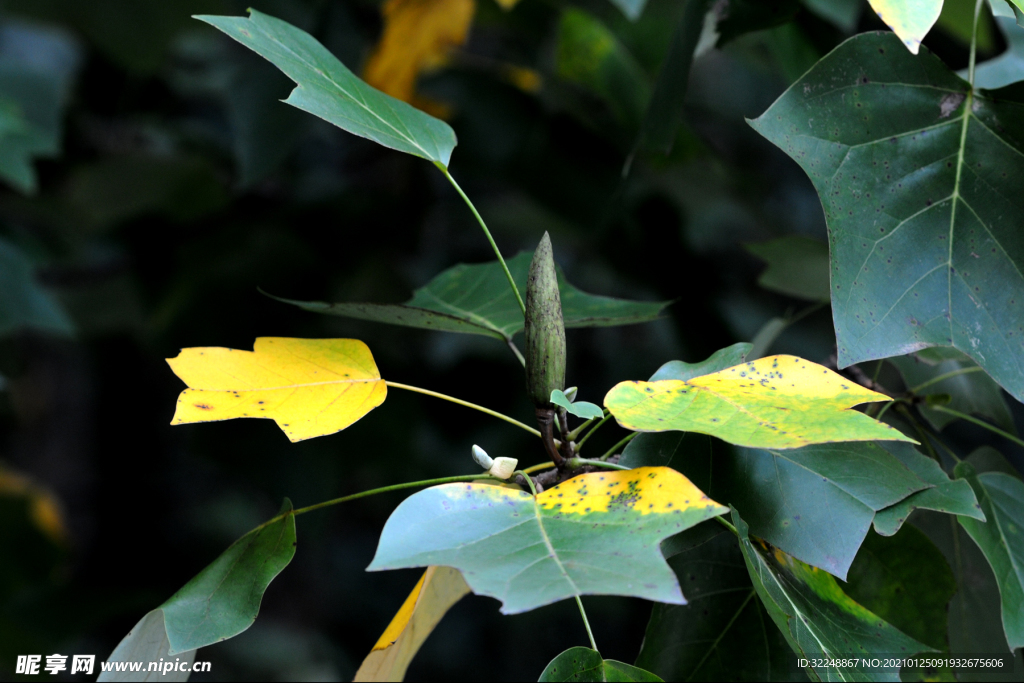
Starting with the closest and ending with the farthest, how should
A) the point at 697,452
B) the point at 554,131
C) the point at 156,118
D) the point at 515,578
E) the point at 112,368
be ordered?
the point at 515,578 → the point at 697,452 → the point at 554,131 → the point at 156,118 → the point at 112,368

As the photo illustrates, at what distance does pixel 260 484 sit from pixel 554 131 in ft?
2.62

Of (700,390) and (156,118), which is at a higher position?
(700,390)

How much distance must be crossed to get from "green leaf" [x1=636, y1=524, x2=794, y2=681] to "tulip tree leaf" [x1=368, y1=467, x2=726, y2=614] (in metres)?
0.13

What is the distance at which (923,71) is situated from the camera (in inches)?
18.0

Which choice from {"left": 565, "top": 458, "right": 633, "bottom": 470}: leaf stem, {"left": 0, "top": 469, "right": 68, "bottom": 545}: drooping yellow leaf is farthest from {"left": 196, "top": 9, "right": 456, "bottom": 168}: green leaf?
{"left": 0, "top": 469, "right": 68, "bottom": 545}: drooping yellow leaf

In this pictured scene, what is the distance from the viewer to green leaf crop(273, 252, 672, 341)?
1.52 feet

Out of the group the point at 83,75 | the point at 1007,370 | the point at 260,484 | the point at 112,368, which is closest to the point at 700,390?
the point at 1007,370

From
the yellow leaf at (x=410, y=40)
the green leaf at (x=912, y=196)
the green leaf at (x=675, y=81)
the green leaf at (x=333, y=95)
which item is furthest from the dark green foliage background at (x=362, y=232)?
the green leaf at (x=333, y=95)

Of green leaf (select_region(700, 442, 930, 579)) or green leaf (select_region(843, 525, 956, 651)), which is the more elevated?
green leaf (select_region(700, 442, 930, 579))

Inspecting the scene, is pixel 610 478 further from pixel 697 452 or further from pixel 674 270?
pixel 674 270

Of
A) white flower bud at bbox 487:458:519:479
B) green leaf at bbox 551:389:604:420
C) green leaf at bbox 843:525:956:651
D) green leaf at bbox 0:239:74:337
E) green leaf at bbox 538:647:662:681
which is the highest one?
green leaf at bbox 551:389:604:420

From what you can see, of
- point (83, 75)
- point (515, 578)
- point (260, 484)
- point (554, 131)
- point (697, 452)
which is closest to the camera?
point (515, 578)

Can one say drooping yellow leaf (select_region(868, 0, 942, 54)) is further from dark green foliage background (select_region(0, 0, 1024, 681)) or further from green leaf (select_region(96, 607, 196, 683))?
green leaf (select_region(96, 607, 196, 683))

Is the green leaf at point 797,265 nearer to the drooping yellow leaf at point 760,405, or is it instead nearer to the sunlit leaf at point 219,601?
the drooping yellow leaf at point 760,405
